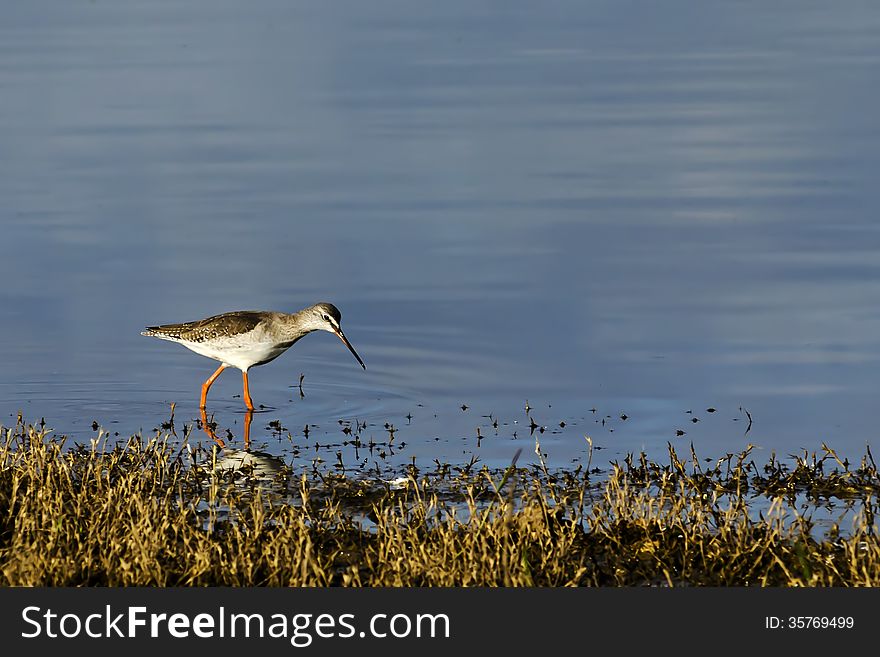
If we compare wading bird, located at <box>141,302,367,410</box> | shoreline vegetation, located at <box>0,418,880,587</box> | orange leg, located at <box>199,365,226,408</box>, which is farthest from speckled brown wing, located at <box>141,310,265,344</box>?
shoreline vegetation, located at <box>0,418,880,587</box>

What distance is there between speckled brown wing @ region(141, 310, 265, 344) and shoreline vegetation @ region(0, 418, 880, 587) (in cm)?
265

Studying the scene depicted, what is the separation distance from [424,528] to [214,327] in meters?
4.86

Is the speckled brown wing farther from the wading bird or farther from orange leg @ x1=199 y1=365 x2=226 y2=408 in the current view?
orange leg @ x1=199 y1=365 x2=226 y2=408

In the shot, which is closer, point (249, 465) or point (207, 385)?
point (249, 465)

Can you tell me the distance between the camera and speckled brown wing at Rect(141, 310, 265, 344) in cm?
1308

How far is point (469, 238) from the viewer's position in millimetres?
17734

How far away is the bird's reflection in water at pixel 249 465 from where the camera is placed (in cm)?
1039

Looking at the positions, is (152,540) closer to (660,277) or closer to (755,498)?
(755,498)

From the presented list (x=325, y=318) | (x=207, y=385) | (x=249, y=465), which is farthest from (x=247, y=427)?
(x=249, y=465)

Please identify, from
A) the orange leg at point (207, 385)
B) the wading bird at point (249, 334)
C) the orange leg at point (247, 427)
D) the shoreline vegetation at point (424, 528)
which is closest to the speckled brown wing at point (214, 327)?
the wading bird at point (249, 334)

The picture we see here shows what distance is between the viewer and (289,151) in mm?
22203

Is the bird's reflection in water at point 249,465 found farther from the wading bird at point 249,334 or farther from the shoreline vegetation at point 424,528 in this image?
the wading bird at point 249,334

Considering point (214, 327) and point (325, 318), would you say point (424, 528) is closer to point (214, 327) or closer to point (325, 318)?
point (325, 318)

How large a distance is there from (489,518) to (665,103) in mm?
16774
